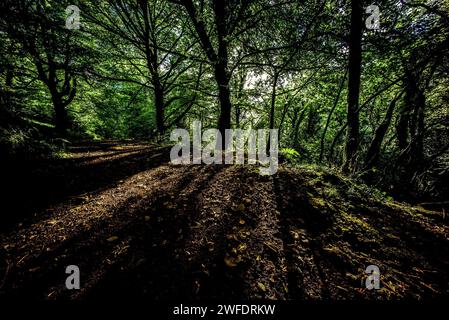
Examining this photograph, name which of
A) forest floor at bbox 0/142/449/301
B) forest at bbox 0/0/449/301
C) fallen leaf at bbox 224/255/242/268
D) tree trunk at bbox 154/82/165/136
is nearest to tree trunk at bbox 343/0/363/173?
forest at bbox 0/0/449/301

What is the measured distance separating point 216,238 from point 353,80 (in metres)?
→ 4.25

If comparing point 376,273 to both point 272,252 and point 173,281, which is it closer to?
point 272,252

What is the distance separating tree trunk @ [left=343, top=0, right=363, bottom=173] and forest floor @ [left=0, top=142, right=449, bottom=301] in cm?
112

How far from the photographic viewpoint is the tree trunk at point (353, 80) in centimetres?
388

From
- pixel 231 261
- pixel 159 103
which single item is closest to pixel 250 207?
pixel 231 261

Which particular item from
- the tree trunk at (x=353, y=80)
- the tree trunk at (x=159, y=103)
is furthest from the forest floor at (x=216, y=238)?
the tree trunk at (x=159, y=103)

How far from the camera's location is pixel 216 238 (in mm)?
2197

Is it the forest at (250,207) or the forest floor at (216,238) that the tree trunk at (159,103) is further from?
the forest floor at (216,238)

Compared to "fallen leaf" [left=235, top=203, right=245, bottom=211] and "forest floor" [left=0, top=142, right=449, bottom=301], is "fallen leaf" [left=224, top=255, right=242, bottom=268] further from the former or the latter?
"fallen leaf" [left=235, top=203, right=245, bottom=211]

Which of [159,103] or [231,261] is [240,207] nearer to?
[231,261]

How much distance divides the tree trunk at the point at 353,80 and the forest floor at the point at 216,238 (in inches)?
43.9
